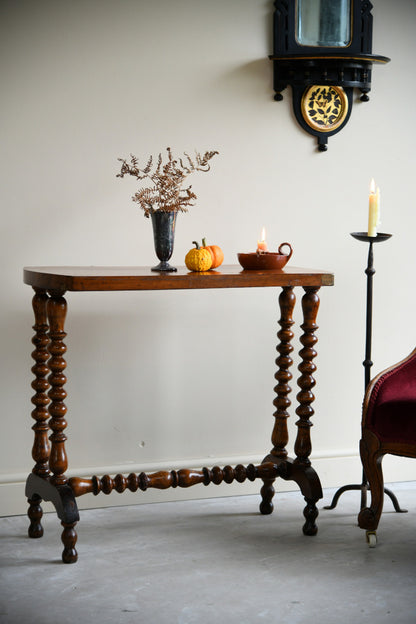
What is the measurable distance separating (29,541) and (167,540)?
0.48 m

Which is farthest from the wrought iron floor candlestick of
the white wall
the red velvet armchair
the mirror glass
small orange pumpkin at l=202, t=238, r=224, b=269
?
the mirror glass

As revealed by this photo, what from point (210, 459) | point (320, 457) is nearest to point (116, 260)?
point (210, 459)

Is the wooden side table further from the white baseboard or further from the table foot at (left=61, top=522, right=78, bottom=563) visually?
the white baseboard

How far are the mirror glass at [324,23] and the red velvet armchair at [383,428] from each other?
1.40 m

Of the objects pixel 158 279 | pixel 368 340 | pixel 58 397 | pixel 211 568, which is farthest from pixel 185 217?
pixel 211 568

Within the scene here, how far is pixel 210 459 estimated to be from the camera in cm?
312

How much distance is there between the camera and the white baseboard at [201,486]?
2.89 metres

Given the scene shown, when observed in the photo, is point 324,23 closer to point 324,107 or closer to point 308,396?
point 324,107

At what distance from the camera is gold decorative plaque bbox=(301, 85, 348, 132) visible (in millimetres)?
3119

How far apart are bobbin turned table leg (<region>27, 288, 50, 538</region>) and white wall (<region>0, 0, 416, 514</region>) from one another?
0.88ft

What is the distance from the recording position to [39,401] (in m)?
2.60

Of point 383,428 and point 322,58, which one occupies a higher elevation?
point 322,58

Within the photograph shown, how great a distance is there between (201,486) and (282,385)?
0.58 metres

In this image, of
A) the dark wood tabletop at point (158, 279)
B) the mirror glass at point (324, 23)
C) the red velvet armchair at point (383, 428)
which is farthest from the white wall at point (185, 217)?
the red velvet armchair at point (383, 428)
